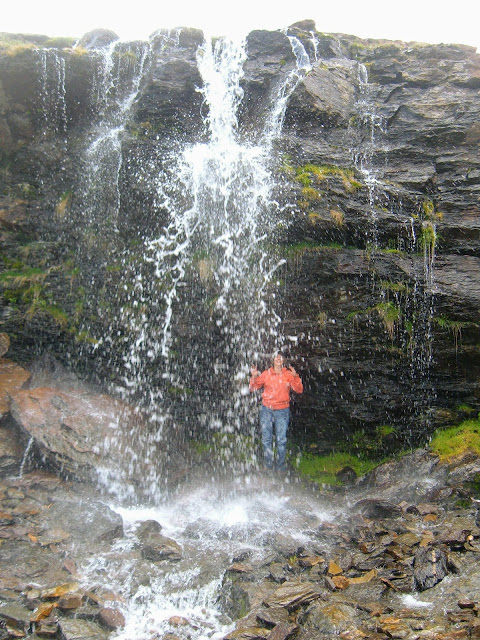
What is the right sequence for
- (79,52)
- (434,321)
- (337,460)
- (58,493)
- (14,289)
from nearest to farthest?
(58,493) < (434,321) < (337,460) < (14,289) < (79,52)

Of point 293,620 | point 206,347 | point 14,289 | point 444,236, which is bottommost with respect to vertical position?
point 293,620

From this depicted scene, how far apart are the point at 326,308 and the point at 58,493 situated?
6169mm

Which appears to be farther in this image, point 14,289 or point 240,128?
point 240,128

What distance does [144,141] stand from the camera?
446 inches

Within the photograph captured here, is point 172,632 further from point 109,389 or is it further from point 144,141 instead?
point 144,141

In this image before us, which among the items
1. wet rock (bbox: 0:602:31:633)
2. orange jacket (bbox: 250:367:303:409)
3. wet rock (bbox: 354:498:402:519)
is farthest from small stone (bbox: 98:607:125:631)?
orange jacket (bbox: 250:367:303:409)

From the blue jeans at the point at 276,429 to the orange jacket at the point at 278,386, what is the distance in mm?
174

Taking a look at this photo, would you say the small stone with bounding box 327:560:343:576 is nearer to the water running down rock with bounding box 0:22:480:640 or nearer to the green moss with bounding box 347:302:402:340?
the water running down rock with bounding box 0:22:480:640

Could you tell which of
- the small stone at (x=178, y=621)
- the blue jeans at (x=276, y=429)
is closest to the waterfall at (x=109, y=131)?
the blue jeans at (x=276, y=429)

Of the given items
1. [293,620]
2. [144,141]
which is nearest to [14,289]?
[144,141]

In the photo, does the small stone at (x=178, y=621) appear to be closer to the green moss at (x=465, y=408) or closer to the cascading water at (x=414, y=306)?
the cascading water at (x=414, y=306)

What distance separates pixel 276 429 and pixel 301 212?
4.59m

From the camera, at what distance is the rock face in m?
9.41

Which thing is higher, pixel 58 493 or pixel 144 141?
pixel 144 141
